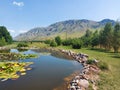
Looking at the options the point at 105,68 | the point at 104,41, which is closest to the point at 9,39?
the point at 104,41

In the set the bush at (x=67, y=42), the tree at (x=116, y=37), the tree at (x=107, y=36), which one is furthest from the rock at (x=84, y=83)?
the bush at (x=67, y=42)

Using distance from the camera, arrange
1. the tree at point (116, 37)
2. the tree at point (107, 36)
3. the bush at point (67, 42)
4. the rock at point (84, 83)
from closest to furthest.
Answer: the rock at point (84, 83) < the tree at point (116, 37) < the tree at point (107, 36) < the bush at point (67, 42)

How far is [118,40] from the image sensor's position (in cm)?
5912

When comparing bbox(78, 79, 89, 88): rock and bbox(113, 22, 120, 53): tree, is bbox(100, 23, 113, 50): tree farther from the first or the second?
bbox(78, 79, 89, 88): rock

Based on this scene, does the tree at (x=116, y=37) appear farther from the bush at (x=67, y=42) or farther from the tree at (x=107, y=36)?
the bush at (x=67, y=42)

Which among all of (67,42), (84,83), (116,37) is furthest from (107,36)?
(84,83)

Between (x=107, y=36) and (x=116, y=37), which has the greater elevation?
(x=107, y=36)

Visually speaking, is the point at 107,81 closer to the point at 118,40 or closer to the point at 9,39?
the point at 118,40

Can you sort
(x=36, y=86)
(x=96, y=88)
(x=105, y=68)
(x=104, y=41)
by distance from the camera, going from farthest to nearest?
(x=104, y=41)
(x=105, y=68)
(x=36, y=86)
(x=96, y=88)

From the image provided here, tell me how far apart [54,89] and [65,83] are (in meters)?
3.16

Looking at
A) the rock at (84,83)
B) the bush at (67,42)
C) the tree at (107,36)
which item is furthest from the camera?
the bush at (67,42)

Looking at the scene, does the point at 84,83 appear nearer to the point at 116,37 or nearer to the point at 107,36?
the point at 116,37

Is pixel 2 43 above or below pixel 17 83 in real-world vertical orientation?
above

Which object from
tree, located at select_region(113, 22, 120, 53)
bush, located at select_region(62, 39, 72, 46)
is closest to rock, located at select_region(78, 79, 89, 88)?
tree, located at select_region(113, 22, 120, 53)
